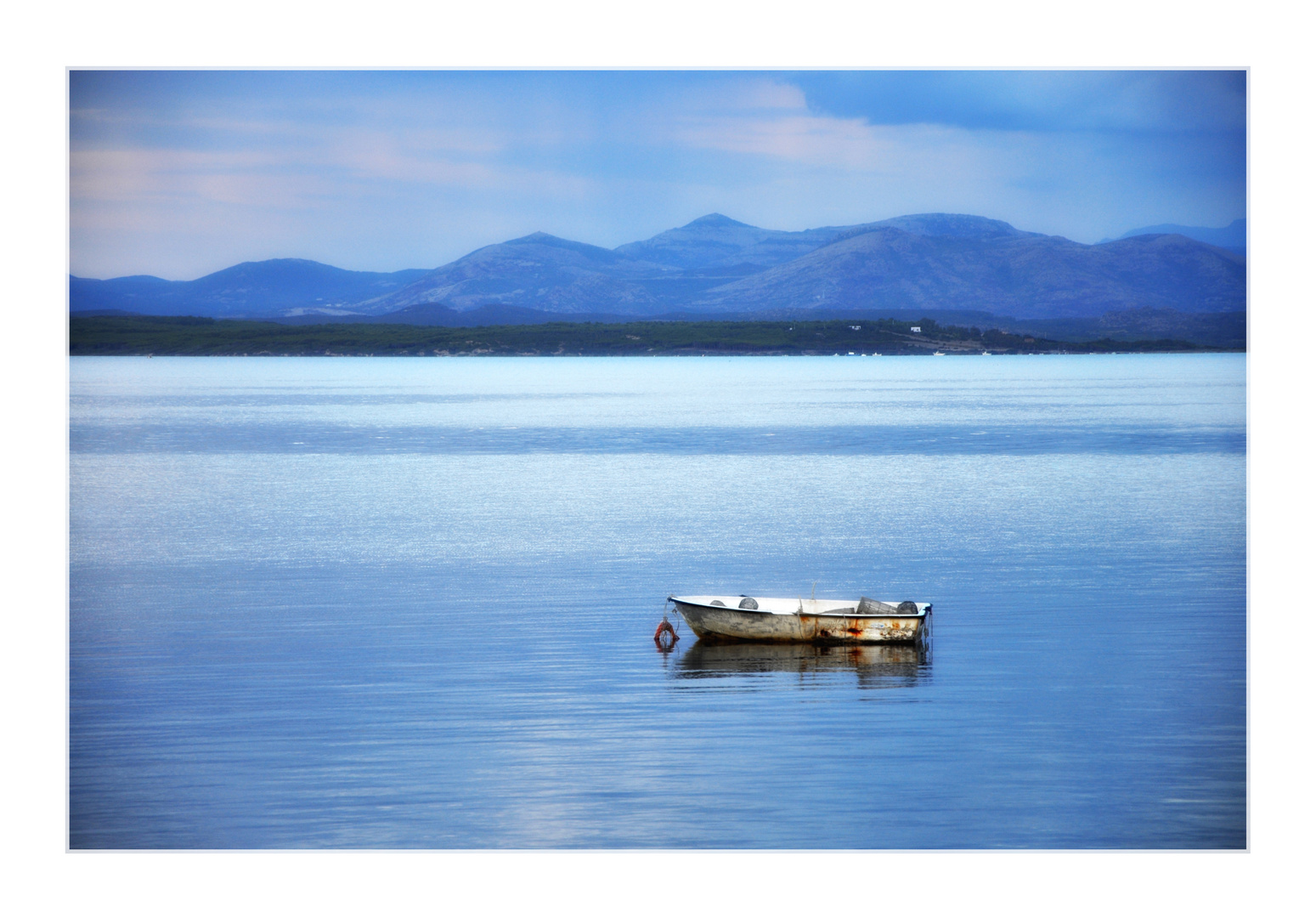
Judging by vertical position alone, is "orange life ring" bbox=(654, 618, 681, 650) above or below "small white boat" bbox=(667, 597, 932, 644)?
below

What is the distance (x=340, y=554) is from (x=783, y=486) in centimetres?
1549

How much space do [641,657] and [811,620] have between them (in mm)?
2508

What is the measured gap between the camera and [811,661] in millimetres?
18984

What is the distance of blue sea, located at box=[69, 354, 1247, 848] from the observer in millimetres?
13312

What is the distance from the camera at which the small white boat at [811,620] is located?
19312 millimetres

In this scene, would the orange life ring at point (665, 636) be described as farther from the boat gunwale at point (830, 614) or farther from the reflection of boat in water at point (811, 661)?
the boat gunwale at point (830, 614)

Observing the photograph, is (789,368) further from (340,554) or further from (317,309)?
(340,554)

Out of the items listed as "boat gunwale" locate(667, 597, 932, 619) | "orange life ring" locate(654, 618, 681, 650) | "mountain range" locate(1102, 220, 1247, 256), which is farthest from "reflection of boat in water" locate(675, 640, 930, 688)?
"mountain range" locate(1102, 220, 1247, 256)

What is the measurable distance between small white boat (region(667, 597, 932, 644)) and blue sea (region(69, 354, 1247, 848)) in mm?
287

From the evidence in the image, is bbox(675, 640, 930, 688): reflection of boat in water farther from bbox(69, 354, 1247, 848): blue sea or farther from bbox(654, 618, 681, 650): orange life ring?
bbox(654, 618, 681, 650): orange life ring

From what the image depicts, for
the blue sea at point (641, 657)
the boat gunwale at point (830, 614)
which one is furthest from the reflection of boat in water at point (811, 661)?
the boat gunwale at point (830, 614)

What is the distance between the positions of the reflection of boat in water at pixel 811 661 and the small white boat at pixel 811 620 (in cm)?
14

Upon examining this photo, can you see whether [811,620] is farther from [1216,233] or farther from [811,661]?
[1216,233]
